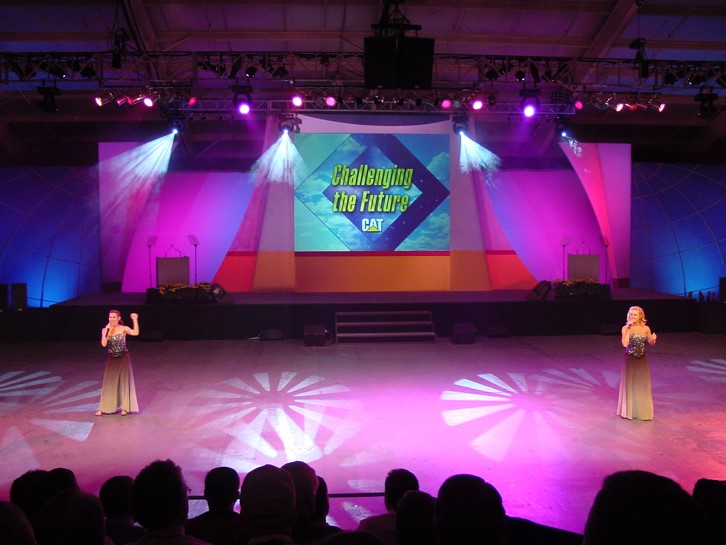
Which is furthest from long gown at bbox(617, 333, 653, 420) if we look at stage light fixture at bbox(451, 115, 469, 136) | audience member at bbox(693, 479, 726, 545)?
stage light fixture at bbox(451, 115, 469, 136)

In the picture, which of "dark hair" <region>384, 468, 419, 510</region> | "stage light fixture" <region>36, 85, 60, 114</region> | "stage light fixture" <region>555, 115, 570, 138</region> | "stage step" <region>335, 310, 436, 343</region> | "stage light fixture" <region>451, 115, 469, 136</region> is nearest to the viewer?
"dark hair" <region>384, 468, 419, 510</region>

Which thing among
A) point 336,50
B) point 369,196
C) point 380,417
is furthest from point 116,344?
point 369,196

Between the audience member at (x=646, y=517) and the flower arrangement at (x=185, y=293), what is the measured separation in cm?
1317

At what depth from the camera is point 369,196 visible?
16297mm

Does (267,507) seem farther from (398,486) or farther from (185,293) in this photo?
(185,293)

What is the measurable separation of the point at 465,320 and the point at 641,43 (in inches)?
258

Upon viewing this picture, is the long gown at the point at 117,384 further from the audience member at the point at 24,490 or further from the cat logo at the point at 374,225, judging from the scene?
the cat logo at the point at 374,225

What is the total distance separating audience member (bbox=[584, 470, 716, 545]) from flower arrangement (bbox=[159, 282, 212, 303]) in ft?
43.2

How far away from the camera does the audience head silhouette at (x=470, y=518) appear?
1945 mm

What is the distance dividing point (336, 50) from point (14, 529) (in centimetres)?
1352

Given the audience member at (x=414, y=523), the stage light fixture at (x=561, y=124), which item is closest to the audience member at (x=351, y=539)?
the audience member at (x=414, y=523)

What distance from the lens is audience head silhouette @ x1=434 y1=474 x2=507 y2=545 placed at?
6.38 feet

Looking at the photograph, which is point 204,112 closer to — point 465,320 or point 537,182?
point 465,320

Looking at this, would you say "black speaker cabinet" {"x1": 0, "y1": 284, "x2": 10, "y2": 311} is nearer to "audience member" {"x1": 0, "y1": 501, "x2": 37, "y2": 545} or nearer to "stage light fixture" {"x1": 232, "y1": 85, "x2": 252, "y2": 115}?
"stage light fixture" {"x1": 232, "y1": 85, "x2": 252, "y2": 115}
